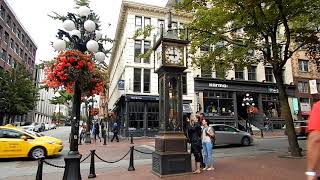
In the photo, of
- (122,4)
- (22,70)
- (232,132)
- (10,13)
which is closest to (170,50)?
(232,132)

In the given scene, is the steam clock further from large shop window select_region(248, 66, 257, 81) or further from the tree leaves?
the tree leaves

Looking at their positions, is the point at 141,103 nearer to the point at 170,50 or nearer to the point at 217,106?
the point at 217,106

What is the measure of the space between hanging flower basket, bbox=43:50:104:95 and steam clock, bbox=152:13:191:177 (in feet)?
8.75

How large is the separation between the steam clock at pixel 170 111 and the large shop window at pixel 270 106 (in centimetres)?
2791

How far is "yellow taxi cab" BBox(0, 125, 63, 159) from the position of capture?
13.9 meters

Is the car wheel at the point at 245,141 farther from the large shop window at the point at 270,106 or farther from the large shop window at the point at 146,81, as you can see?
the large shop window at the point at 270,106

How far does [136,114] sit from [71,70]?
73.7ft

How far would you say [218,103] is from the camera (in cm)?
3331

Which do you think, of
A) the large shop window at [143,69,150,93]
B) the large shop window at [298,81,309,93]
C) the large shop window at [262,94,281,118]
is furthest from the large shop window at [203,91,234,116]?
the large shop window at [298,81,309,93]

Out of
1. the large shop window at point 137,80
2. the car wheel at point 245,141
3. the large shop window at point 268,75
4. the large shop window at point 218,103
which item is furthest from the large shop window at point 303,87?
the car wheel at point 245,141

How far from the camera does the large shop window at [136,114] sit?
30.1 m

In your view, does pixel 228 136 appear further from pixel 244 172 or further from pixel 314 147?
pixel 314 147

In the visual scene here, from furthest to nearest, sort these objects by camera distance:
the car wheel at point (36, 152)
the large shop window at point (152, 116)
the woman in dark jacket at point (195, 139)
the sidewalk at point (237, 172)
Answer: the large shop window at point (152, 116)
the car wheel at point (36, 152)
the woman in dark jacket at point (195, 139)
the sidewalk at point (237, 172)

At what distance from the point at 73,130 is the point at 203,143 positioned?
16.0 ft
